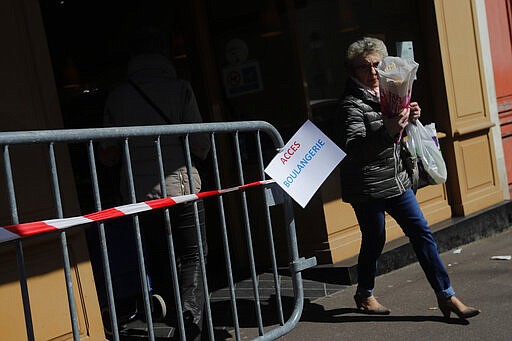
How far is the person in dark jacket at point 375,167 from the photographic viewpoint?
5145 mm

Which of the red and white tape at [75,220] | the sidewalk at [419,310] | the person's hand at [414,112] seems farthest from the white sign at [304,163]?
the sidewalk at [419,310]

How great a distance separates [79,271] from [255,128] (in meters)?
1.52

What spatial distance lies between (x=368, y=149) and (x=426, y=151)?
42 centimetres

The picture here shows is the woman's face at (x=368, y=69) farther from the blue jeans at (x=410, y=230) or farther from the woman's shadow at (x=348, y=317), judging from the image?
the woman's shadow at (x=348, y=317)

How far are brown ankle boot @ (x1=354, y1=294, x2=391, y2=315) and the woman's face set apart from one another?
1505mm

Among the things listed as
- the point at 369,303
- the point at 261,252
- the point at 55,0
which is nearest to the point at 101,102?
the point at 55,0

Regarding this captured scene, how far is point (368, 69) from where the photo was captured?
5.23m

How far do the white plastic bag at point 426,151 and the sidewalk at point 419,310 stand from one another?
963 mm

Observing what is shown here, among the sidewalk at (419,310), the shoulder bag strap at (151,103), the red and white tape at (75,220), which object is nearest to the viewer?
the red and white tape at (75,220)

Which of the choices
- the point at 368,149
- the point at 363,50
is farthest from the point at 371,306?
the point at 363,50

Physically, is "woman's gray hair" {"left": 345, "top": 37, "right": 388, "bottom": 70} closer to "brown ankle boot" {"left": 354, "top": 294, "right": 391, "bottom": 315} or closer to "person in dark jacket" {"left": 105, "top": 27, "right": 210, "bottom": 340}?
"person in dark jacket" {"left": 105, "top": 27, "right": 210, "bottom": 340}

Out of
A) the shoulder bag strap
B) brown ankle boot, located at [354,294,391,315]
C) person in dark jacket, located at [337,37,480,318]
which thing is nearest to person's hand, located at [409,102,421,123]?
person in dark jacket, located at [337,37,480,318]

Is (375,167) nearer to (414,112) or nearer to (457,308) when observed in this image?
(414,112)

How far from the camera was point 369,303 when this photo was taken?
18.2 ft
